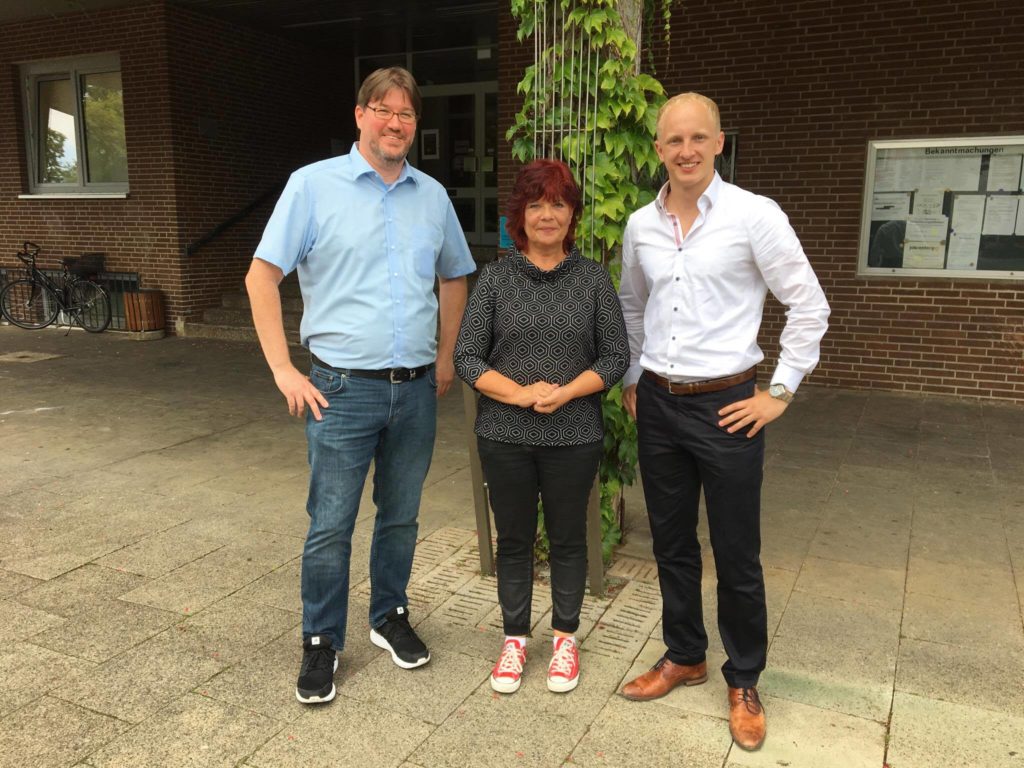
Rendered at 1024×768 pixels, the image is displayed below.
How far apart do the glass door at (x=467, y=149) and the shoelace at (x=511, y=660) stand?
10311mm

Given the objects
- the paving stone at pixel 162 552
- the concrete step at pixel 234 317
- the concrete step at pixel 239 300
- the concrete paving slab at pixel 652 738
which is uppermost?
the concrete step at pixel 239 300

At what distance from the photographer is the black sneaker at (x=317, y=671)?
9.05 ft

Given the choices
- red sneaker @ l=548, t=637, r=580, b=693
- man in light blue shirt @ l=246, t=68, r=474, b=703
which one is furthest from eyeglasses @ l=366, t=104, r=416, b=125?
red sneaker @ l=548, t=637, r=580, b=693

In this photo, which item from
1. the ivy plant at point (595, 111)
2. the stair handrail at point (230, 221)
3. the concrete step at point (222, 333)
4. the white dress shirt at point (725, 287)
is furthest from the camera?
the stair handrail at point (230, 221)

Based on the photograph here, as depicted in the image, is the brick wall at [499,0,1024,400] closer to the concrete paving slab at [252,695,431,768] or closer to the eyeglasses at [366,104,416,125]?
the eyeglasses at [366,104,416,125]

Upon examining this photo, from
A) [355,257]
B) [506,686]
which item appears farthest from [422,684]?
[355,257]

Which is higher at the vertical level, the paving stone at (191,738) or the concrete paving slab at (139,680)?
the paving stone at (191,738)

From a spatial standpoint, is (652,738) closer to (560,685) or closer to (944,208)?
(560,685)

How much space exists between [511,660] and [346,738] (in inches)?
23.6

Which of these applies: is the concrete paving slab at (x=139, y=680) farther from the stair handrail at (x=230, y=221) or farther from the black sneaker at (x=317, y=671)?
the stair handrail at (x=230, y=221)

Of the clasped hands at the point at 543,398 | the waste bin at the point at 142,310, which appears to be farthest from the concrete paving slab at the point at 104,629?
the waste bin at the point at 142,310

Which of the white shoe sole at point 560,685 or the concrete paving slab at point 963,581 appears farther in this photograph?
the concrete paving slab at point 963,581

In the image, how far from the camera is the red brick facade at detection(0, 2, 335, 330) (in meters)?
10.5

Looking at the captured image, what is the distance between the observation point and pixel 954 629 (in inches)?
130
